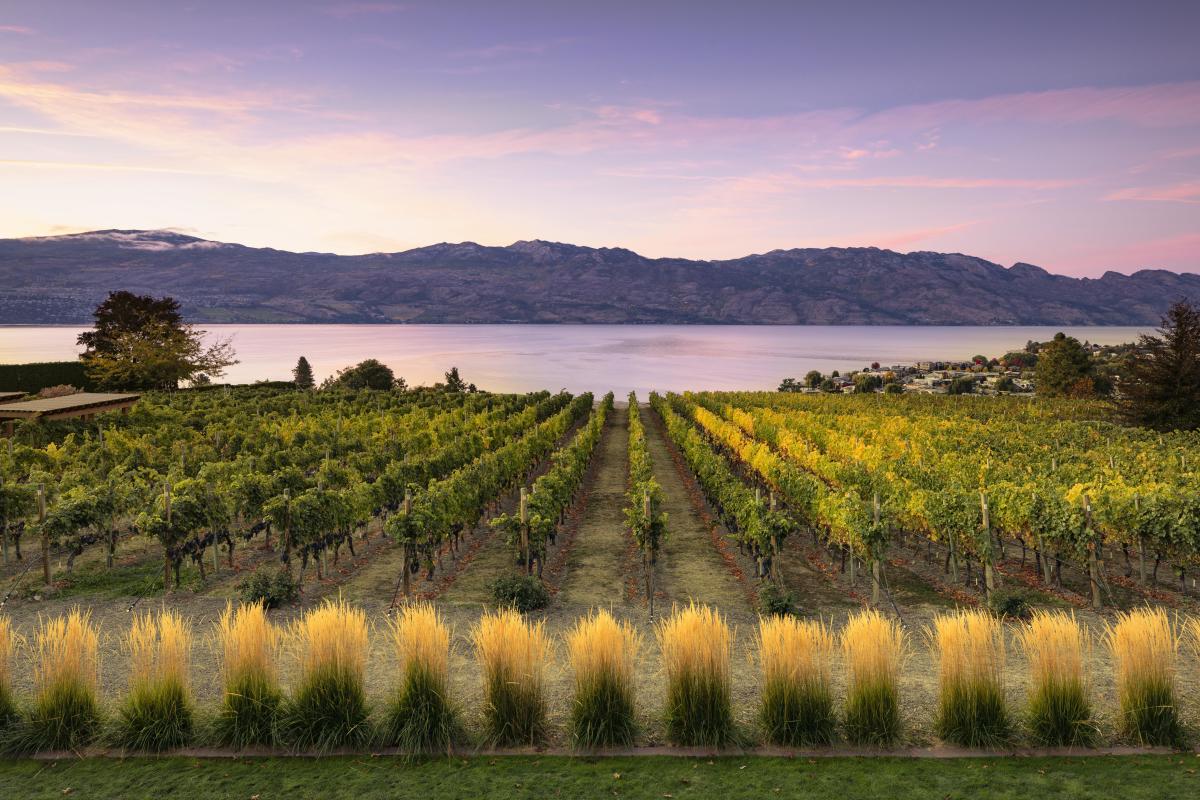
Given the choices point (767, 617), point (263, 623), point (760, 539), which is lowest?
point (767, 617)

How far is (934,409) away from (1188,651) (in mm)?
39658

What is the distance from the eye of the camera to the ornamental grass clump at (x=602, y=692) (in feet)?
22.4

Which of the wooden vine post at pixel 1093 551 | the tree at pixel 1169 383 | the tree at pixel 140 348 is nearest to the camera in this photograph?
the wooden vine post at pixel 1093 551

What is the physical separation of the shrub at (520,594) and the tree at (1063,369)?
222ft

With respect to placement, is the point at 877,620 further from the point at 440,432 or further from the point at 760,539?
the point at 440,432

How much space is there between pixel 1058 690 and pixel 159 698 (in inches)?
367

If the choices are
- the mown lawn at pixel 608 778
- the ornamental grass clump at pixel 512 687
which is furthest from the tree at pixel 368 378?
the ornamental grass clump at pixel 512 687

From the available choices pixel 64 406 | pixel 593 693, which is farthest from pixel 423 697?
pixel 64 406

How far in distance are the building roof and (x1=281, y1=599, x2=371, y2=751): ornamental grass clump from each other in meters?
35.0

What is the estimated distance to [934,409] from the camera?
46.3 m

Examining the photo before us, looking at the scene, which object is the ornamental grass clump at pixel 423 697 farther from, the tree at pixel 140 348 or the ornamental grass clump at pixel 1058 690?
the tree at pixel 140 348

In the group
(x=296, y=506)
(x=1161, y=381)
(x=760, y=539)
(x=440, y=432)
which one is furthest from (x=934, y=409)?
(x=296, y=506)

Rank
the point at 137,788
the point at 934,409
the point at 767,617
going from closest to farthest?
the point at 137,788 < the point at 767,617 < the point at 934,409

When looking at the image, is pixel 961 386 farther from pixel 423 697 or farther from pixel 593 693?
pixel 423 697
